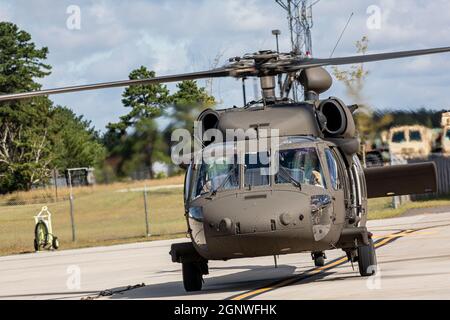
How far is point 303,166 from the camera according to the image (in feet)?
51.1

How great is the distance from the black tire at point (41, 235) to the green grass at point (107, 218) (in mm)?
769

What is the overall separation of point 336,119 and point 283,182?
7.70 feet

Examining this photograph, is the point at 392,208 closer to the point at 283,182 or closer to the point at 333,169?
the point at 333,169

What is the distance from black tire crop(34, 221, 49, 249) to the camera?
35566 mm

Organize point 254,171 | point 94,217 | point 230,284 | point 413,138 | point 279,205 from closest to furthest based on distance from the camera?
point 279,205
point 254,171
point 230,284
point 413,138
point 94,217

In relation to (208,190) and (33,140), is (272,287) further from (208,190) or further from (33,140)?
(33,140)

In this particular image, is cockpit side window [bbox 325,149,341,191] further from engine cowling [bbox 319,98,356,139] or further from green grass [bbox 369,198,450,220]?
green grass [bbox 369,198,450,220]

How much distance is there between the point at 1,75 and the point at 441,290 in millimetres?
53203

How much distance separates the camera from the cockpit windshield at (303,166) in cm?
1544

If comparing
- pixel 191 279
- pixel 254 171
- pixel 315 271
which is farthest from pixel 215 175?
pixel 315 271

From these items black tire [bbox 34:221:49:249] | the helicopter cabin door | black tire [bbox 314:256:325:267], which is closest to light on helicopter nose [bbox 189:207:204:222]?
the helicopter cabin door

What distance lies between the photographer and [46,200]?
4047 centimetres

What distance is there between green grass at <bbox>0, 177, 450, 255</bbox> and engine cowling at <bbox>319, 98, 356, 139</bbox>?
19.7m

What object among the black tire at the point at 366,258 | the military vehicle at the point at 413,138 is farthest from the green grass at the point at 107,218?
the black tire at the point at 366,258
